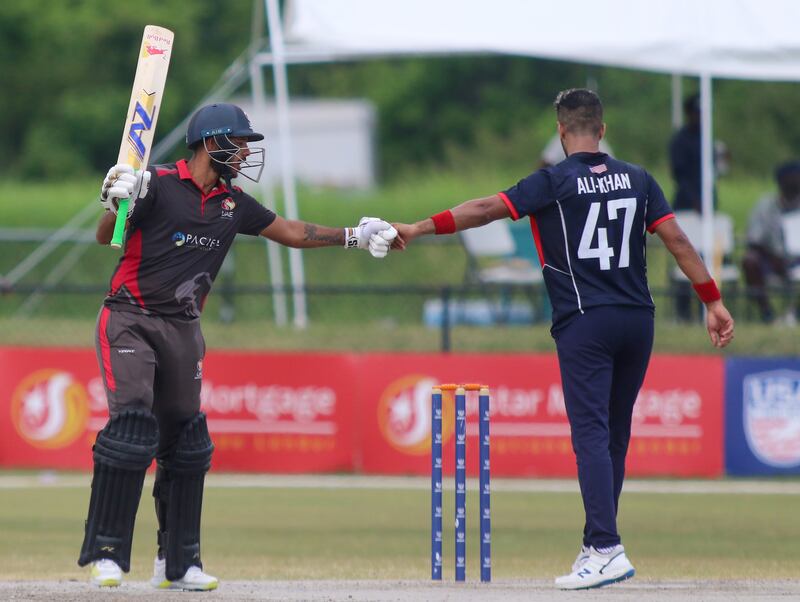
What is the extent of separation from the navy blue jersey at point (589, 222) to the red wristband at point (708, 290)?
304 millimetres

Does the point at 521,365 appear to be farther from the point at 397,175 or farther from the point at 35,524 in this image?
the point at 397,175

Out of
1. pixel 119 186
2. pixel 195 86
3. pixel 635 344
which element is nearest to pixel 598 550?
pixel 635 344

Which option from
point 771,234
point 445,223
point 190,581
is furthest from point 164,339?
point 771,234

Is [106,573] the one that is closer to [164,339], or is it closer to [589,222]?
[164,339]

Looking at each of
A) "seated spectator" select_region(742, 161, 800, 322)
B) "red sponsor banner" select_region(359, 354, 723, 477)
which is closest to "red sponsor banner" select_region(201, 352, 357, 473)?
"red sponsor banner" select_region(359, 354, 723, 477)

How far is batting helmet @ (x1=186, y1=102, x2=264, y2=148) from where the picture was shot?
6.57 meters

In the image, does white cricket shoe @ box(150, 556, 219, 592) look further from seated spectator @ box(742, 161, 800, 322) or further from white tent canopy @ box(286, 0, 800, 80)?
seated spectator @ box(742, 161, 800, 322)

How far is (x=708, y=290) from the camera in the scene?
676 centimetres

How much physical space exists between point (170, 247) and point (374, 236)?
98cm

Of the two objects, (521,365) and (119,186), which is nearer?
(119,186)

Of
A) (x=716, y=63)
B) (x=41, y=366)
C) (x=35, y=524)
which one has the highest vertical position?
(x=716, y=63)

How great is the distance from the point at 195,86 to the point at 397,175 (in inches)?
240

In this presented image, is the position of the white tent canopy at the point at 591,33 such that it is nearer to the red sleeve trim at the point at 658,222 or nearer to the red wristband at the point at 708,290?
the red wristband at the point at 708,290

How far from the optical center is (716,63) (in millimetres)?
13523
